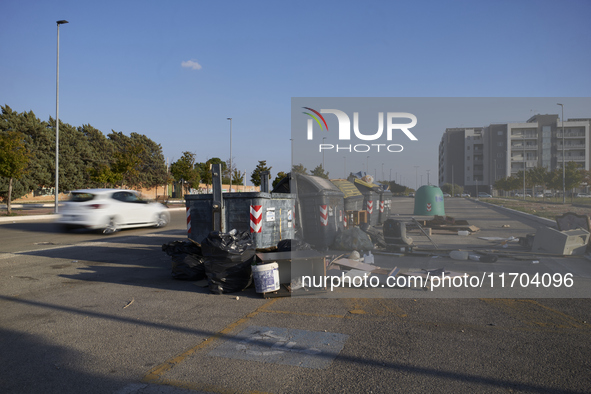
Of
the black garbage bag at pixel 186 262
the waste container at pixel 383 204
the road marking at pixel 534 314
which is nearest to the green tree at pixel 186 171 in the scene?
the waste container at pixel 383 204

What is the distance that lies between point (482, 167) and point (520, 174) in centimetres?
1401

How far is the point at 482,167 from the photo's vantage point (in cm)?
3128

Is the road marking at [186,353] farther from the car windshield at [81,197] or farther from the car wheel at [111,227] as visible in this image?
the car windshield at [81,197]

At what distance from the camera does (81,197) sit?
543 inches

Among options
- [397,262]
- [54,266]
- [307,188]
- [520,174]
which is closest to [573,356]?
[397,262]

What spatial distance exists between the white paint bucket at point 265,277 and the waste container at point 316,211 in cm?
486

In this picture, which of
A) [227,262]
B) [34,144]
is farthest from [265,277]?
[34,144]

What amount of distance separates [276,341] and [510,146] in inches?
1017

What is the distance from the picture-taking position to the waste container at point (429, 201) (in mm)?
14852

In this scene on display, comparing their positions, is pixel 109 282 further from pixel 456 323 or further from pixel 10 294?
pixel 456 323

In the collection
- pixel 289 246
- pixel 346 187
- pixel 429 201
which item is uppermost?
pixel 346 187

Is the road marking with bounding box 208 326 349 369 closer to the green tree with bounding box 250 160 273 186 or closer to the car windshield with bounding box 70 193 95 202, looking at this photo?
the car windshield with bounding box 70 193 95 202

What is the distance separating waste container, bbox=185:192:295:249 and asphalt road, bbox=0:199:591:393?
7.16 feet

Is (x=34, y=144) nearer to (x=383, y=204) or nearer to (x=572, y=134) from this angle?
(x=383, y=204)
